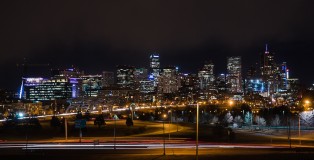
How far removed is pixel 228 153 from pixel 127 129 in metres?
40.2

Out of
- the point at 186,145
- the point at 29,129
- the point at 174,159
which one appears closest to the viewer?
the point at 174,159

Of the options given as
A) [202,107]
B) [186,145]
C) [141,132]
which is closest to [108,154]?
[186,145]

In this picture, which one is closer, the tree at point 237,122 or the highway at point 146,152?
the highway at point 146,152

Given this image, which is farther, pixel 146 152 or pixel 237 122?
pixel 237 122

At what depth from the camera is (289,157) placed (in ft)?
127

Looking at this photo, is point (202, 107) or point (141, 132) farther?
point (202, 107)

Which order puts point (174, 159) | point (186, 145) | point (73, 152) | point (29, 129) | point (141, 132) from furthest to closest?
point (29, 129) → point (141, 132) → point (186, 145) → point (73, 152) → point (174, 159)

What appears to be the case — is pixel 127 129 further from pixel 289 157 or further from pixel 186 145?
pixel 289 157

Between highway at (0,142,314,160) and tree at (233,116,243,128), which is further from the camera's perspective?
tree at (233,116,243,128)

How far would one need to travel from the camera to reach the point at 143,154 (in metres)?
41.8

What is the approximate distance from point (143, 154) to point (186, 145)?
7819 mm

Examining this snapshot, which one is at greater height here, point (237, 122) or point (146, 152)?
point (237, 122)

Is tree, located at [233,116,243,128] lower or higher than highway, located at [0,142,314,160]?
higher

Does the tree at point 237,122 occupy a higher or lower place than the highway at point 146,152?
higher
